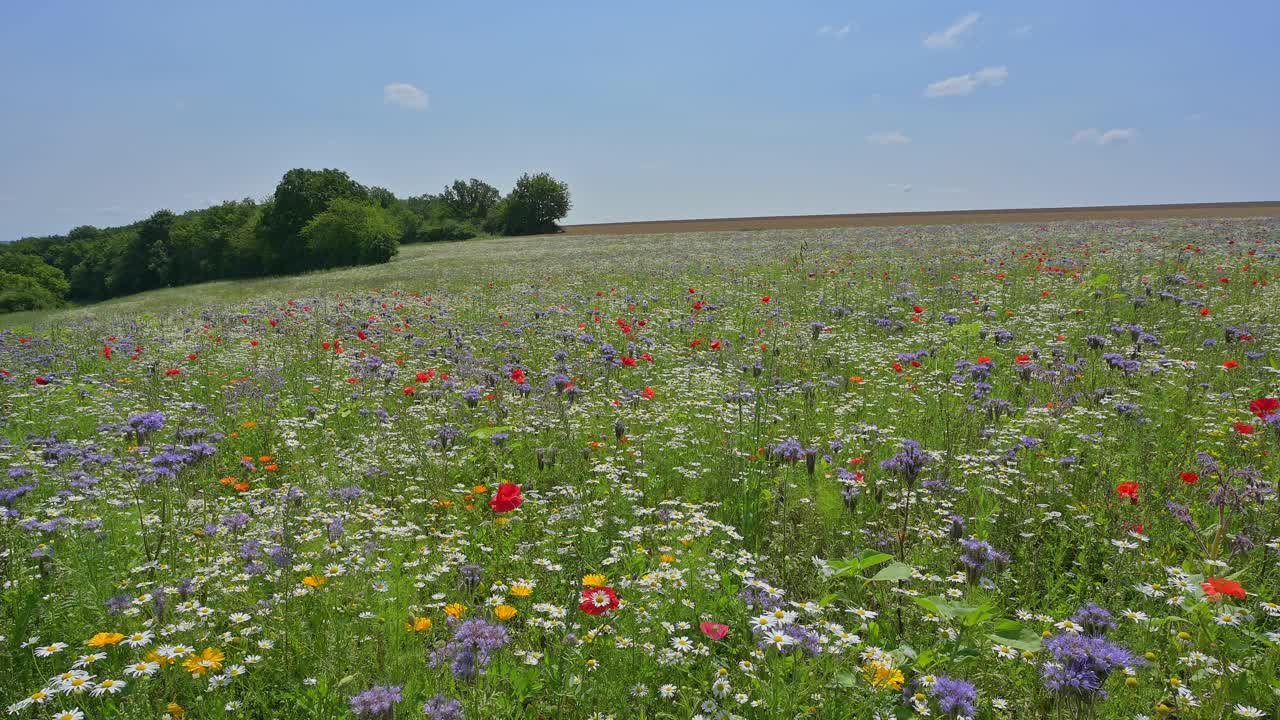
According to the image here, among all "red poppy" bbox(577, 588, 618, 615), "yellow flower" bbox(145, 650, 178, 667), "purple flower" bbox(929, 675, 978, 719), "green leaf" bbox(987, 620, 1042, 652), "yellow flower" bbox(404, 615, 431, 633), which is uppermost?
"red poppy" bbox(577, 588, 618, 615)

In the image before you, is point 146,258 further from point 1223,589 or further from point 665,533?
point 1223,589

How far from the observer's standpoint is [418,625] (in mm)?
2955

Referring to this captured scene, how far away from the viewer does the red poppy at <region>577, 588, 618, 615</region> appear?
262 cm

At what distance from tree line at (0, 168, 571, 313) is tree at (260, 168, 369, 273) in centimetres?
8

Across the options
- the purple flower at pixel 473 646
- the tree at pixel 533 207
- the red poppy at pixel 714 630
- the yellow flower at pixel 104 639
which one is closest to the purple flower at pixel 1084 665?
the red poppy at pixel 714 630

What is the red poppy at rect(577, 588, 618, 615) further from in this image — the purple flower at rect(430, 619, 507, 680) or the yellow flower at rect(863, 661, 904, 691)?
the yellow flower at rect(863, 661, 904, 691)

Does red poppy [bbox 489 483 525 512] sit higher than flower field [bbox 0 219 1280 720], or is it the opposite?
red poppy [bbox 489 483 525 512]

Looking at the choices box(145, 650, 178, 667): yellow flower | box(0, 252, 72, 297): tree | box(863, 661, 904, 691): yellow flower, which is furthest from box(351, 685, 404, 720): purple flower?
box(0, 252, 72, 297): tree

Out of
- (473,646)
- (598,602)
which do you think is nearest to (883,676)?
(598,602)

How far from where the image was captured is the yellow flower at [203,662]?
2596mm

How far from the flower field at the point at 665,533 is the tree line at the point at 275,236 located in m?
41.3

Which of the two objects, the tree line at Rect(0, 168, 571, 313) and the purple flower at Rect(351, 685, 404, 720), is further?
the tree line at Rect(0, 168, 571, 313)

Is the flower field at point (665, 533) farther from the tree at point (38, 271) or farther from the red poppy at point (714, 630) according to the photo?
the tree at point (38, 271)

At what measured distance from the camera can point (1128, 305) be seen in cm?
1018
